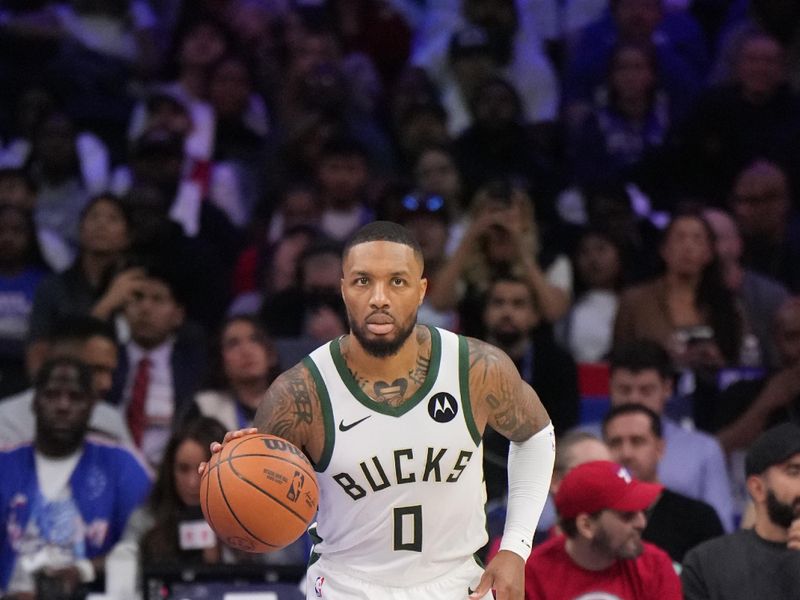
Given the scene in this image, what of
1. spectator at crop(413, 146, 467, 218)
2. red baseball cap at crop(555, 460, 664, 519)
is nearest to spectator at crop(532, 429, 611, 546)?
red baseball cap at crop(555, 460, 664, 519)

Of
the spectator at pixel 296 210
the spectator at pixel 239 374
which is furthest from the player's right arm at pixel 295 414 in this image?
the spectator at pixel 296 210

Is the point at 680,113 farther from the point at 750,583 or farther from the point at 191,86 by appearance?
the point at 750,583

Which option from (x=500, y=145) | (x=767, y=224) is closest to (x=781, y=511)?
(x=767, y=224)

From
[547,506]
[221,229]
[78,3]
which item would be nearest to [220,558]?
[547,506]

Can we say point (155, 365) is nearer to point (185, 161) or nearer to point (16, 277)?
point (16, 277)

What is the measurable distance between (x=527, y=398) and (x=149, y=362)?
400cm

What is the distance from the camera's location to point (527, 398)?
5.64 metres

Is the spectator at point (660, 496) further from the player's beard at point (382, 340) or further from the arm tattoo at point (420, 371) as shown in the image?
the player's beard at point (382, 340)

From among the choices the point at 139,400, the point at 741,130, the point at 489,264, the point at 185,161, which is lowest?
the point at 139,400

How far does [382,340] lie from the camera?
209 inches

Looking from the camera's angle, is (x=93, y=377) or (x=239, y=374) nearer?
(x=93, y=377)

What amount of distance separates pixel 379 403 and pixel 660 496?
262 cm

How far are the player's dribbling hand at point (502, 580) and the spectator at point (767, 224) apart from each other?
5471 millimetres

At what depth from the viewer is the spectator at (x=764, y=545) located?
642 cm
